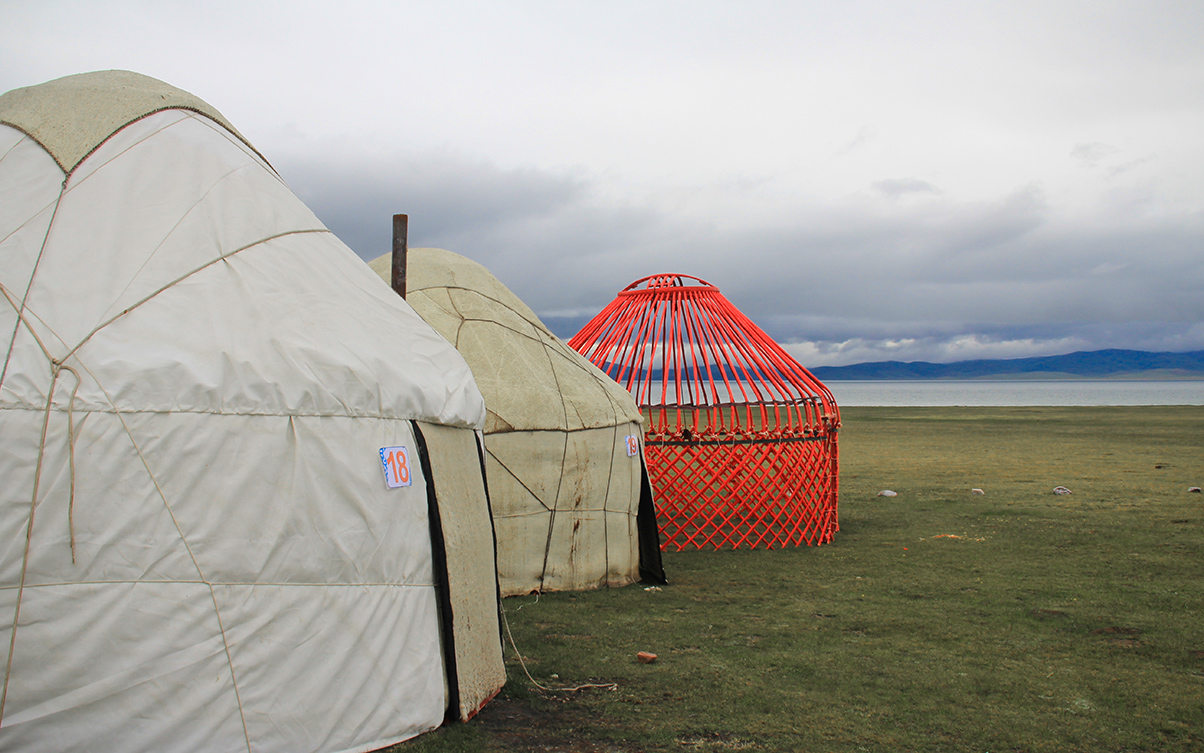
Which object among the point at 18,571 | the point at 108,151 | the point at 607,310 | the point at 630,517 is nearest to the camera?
the point at 18,571

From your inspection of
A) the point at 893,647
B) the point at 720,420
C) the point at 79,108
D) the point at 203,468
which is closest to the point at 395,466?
the point at 203,468

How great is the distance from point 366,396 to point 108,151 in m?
1.48

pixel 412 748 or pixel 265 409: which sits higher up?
pixel 265 409

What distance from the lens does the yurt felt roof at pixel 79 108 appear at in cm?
351

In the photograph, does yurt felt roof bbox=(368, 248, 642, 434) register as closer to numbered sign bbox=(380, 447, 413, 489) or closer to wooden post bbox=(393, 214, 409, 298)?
wooden post bbox=(393, 214, 409, 298)

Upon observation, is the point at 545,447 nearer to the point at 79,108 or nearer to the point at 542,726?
the point at 542,726

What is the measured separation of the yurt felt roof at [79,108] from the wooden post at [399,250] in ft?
3.47

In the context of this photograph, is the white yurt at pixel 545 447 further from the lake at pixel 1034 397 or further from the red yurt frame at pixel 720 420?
the lake at pixel 1034 397

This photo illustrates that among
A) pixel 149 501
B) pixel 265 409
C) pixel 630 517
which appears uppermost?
pixel 265 409

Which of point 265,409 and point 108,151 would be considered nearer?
point 265,409

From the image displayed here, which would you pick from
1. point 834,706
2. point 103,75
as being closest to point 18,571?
point 103,75

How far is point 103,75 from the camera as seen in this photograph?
13.3 feet

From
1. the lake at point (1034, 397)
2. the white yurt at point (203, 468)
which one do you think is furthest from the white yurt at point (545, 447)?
the lake at point (1034, 397)

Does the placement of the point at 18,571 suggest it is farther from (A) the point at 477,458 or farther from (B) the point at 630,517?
(B) the point at 630,517
